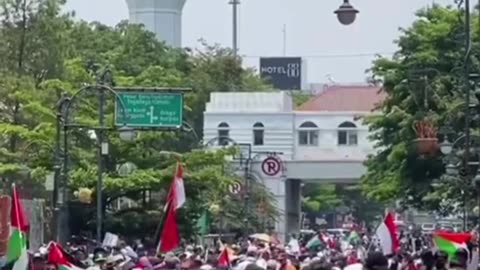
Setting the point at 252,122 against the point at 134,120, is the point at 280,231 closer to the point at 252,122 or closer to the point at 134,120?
the point at 252,122

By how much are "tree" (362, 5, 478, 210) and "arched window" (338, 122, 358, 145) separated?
40852 mm

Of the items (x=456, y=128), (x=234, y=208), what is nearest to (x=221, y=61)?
(x=234, y=208)

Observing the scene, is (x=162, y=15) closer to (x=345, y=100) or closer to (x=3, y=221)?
(x=345, y=100)

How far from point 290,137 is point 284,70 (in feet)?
192

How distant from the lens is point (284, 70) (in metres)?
153

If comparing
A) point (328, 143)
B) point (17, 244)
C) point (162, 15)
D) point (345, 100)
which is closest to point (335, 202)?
point (345, 100)

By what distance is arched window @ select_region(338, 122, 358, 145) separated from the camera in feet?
320

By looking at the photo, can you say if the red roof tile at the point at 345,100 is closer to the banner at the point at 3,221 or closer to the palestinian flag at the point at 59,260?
the banner at the point at 3,221

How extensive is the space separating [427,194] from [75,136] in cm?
1211

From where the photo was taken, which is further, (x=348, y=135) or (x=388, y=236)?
(x=348, y=135)

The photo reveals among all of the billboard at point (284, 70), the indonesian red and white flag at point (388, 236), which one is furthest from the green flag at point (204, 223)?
the billboard at point (284, 70)

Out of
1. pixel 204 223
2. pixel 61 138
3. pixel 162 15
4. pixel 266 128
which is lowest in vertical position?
pixel 204 223

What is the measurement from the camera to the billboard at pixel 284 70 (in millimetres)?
151500

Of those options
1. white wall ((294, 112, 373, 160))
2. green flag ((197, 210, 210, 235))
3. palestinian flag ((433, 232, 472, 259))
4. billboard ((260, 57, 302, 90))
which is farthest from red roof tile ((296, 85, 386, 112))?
palestinian flag ((433, 232, 472, 259))
